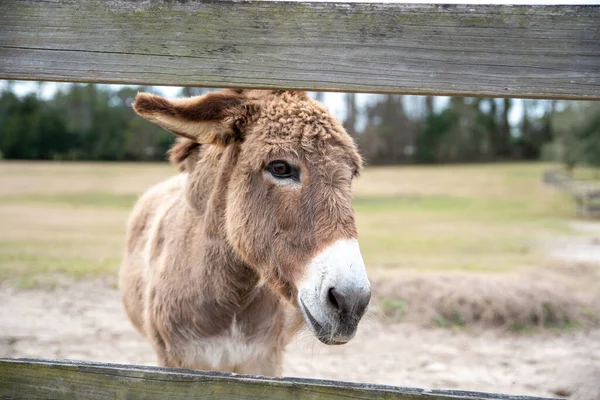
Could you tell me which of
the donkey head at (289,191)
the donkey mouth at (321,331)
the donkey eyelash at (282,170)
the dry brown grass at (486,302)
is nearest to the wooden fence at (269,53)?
the donkey mouth at (321,331)

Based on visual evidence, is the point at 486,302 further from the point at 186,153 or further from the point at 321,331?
the point at 321,331

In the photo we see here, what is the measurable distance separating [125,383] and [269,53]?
1.44 meters

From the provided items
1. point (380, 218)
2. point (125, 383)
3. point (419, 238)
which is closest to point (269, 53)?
point (125, 383)

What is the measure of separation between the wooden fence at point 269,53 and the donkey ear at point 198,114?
0.39m

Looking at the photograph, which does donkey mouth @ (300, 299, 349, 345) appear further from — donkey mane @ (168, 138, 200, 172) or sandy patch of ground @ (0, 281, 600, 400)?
sandy patch of ground @ (0, 281, 600, 400)

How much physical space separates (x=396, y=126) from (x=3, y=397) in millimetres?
37212

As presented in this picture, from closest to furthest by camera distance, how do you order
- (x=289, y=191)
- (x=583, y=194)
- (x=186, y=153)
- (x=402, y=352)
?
(x=289, y=191) < (x=186, y=153) < (x=402, y=352) < (x=583, y=194)

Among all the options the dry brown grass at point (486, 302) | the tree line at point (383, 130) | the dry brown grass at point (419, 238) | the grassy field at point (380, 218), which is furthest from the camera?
the tree line at point (383, 130)

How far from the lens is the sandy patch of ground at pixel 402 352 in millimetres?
5777

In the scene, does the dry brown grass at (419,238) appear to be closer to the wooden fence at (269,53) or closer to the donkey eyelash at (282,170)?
the donkey eyelash at (282,170)

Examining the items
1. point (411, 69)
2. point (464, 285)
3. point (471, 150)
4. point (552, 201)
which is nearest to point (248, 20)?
point (411, 69)

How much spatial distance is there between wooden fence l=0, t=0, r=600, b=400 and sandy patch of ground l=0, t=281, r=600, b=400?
3.55m

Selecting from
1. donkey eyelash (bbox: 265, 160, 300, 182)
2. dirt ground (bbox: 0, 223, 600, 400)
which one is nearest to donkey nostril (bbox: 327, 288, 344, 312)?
donkey eyelash (bbox: 265, 160, 300, 182)

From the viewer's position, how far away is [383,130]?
1436 inches
